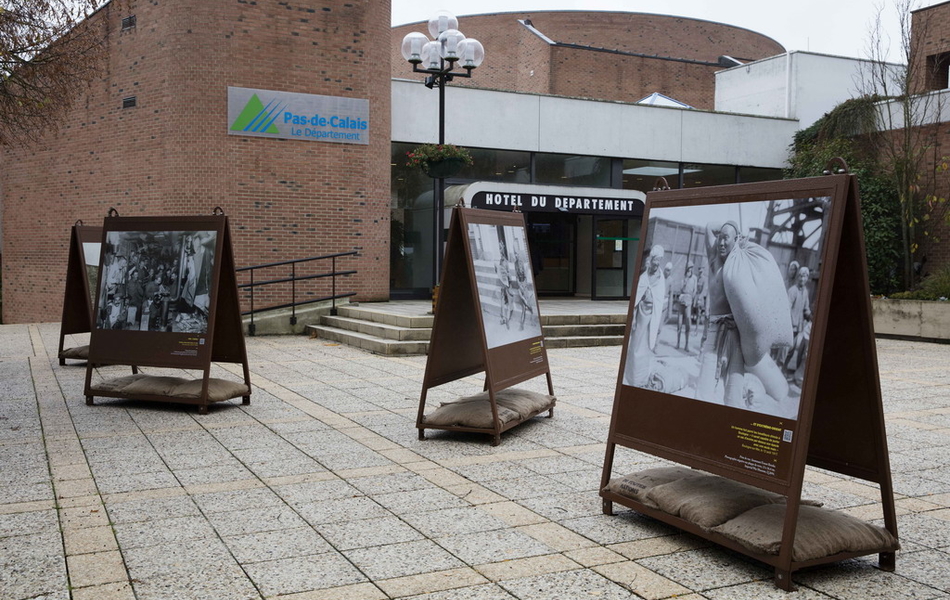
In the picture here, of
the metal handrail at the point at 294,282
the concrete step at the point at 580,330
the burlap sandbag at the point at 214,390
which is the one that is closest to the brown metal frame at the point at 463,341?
the burlap sandbag at the point at 214,390

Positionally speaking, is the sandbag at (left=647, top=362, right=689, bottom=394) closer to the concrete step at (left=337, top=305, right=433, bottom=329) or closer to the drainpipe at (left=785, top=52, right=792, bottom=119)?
A: the concrete step at (left=337, top=305, right=433, bottom=329)

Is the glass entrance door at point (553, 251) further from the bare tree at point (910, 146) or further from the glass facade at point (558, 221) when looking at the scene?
the bare tree at point (910, 146)

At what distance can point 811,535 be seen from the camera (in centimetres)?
356

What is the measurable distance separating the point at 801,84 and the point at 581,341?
45.0ft

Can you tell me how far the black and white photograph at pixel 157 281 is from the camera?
7418mm

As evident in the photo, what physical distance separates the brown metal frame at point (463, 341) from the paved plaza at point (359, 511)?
394mm

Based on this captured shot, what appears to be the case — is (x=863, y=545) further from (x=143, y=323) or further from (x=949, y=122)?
(x=949, y=122)

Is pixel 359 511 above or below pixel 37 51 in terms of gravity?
below

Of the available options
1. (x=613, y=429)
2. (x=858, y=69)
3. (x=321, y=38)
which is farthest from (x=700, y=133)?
(x=613, y=429)

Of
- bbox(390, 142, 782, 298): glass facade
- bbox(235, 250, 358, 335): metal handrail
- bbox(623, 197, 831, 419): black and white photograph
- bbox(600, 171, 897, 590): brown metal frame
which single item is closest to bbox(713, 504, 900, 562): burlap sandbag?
bbox(600, 171, 897, 590): brown metal frame

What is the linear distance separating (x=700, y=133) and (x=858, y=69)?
5.36 meters

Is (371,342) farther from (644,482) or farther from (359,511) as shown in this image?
(644,482)

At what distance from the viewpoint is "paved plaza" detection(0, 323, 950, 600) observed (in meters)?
3.41

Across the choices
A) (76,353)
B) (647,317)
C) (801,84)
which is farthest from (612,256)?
(647,317)
